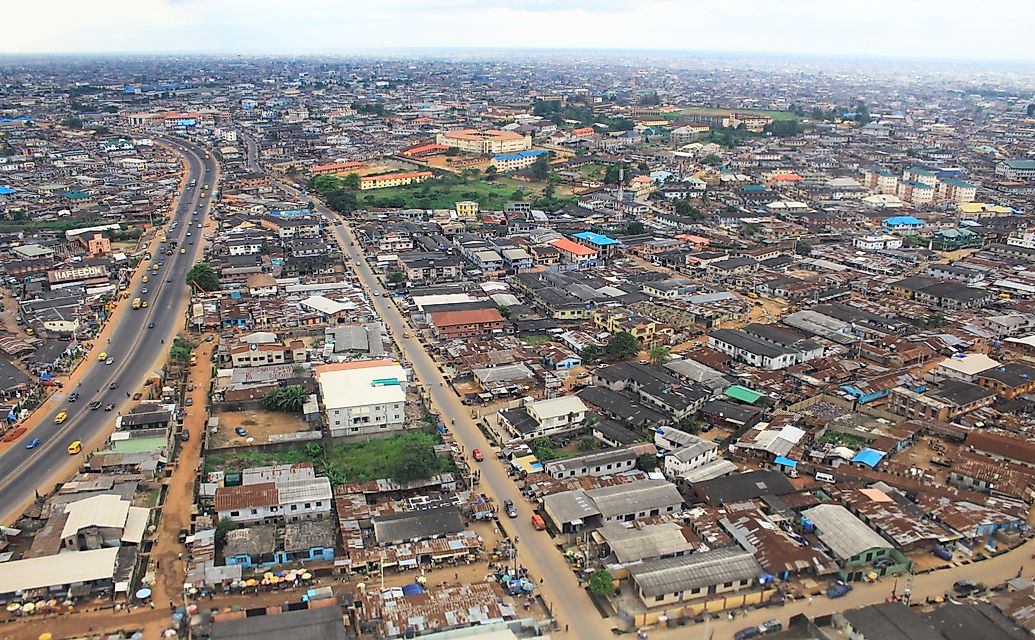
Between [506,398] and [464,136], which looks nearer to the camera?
[506,398]

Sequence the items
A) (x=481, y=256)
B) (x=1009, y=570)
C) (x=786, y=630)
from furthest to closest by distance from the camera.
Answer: (x=481, y=256)
(x=1009, y=570)
(x=786, y=630)

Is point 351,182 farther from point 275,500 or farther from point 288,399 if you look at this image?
point 275,500

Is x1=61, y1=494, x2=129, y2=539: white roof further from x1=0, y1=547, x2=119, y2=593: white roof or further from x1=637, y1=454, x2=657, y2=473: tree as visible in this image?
x1=637, y1=454, x2=657, y2=473: tree

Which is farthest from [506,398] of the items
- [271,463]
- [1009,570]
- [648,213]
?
[648,213]

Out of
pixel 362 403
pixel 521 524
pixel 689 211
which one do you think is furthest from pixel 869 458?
pixel 689 211

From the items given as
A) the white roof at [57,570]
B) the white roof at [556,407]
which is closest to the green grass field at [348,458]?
the white roof at [556,407]

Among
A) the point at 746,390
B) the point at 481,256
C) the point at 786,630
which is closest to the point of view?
the point at 786,630

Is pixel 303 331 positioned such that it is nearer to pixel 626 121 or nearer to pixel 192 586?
pixel 192 586

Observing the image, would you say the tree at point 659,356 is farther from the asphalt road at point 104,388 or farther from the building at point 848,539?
the asphalt road at point 104,388
